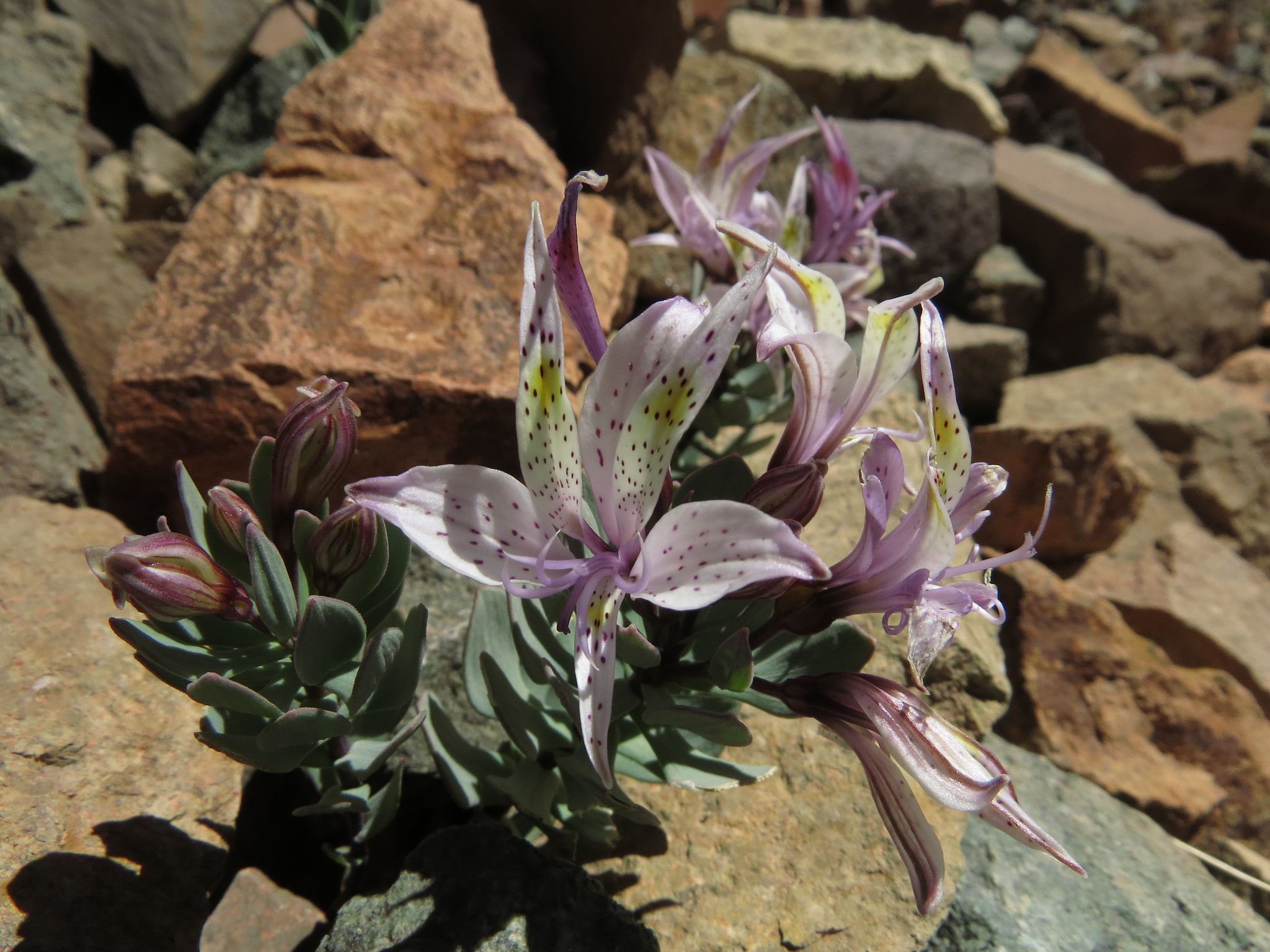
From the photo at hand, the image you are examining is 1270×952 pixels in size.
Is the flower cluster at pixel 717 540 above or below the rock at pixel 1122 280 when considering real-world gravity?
below

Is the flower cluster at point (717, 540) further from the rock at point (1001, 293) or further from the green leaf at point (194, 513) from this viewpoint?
the rock at point (1001, 293)

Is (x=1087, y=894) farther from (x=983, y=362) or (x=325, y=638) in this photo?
(x=983, y=362)

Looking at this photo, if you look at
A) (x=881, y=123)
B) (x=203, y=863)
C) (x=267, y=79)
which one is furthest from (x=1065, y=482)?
(x=267, y=79)

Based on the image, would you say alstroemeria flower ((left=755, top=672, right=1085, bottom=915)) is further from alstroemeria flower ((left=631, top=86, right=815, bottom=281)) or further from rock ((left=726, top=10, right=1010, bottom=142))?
rock ((left=726, top=10, right=1010, bottom=142))

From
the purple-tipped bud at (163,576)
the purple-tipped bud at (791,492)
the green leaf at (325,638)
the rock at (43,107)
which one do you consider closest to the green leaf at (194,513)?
the purple-tipped bud at (163,576)

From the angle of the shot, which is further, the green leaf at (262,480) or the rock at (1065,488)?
the rock at (1065,488)

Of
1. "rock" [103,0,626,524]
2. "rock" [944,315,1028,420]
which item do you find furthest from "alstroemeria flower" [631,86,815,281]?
"rock" [944,315,1028,420]

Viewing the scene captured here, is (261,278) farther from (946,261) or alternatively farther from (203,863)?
(946,261)
